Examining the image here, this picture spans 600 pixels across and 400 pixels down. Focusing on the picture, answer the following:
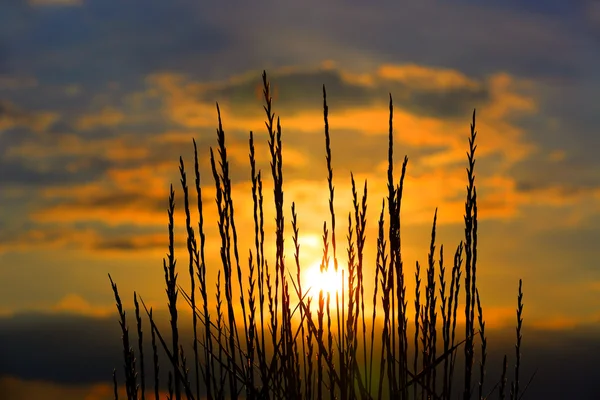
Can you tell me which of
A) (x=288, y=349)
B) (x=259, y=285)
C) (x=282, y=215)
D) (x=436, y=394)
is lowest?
(x=436, y=394)

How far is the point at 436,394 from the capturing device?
7.89 ft

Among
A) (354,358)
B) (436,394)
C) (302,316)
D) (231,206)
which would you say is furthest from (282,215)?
(436,394)

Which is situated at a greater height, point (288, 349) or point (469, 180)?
point (469, 180)

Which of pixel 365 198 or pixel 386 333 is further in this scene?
pixel 365 198

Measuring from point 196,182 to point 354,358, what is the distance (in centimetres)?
78

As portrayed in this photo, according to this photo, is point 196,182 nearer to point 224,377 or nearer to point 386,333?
point 224,377

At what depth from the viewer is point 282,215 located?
2.36m

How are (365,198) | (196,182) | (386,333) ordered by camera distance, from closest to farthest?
(196,182) → (386,333) → (365,198)

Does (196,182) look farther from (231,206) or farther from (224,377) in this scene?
(224,377)

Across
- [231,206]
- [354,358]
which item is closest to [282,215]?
[231,206]

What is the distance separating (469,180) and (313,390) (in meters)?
0.87

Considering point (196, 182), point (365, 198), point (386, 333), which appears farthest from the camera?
point (365, 198)

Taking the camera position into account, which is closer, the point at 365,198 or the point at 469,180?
the point at 469,180

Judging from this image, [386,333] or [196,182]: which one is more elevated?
[196,182]
